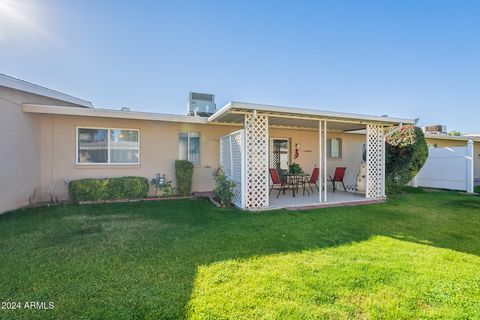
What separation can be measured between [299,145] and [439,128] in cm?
1349

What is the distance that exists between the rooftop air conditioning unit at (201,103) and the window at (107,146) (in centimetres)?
375

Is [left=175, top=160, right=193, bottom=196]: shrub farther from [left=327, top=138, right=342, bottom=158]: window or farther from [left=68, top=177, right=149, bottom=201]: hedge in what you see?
[left=327, top=138, right=342, bottom=158]: window

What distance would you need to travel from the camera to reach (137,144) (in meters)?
8.43

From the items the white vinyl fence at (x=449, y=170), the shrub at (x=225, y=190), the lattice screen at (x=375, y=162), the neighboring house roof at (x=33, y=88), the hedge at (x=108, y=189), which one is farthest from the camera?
the white vinyl fence at (x=449, y=170)

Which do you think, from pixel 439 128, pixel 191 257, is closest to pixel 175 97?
pixel 191 257

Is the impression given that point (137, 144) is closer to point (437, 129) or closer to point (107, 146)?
point (107, 146)

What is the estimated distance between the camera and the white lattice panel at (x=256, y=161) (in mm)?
6465

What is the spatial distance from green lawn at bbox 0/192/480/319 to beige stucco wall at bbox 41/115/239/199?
2.31 metres

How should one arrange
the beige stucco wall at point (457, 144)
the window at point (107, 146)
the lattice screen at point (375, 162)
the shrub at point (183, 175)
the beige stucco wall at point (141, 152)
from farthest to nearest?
the beige stucco wall at point (457, 144), the shrub at point (183, 175), the lattice screen at point (375, 162), the window at point (107, 146), the beige stucco wall at point (141, 152)

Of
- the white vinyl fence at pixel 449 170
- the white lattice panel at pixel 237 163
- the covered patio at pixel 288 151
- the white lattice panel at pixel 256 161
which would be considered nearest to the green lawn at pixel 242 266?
the white lattice panel at pixel 256 161

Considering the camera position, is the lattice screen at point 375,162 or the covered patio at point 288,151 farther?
the lattice screen at point 375,162

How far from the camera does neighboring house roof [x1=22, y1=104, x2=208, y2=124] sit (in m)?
6.86

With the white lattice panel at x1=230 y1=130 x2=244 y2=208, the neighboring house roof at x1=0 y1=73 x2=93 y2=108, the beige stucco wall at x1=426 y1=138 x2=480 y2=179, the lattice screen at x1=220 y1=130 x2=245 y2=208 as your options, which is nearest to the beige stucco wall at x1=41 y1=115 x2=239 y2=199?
the neighboring house roof at x1=0 y1=73 x2=93 y2=108

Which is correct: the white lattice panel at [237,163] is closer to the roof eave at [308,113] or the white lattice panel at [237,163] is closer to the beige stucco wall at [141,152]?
the roof eave at [308,113]
